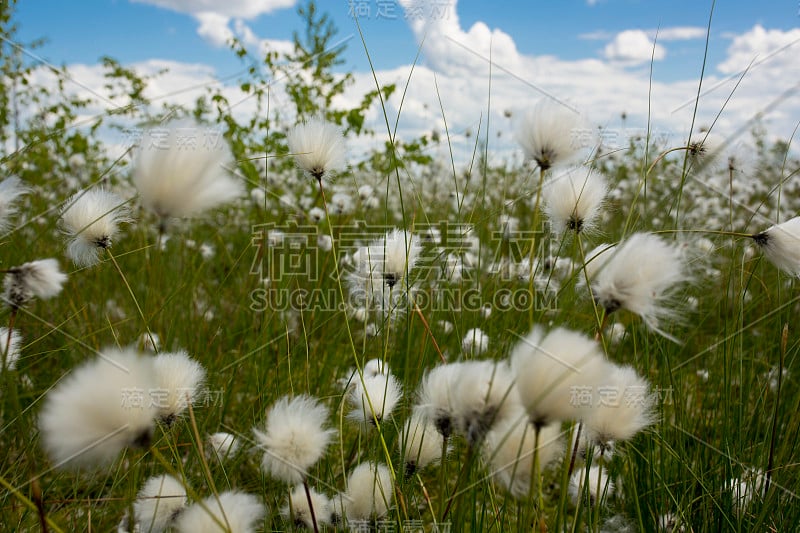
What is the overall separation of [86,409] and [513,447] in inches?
27.2

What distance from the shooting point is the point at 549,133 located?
1.28 metres

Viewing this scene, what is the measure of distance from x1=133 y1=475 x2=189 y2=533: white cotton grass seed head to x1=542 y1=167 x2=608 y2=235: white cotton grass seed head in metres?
1.11

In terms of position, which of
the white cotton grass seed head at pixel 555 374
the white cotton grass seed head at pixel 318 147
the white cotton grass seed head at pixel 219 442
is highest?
the white cotton grass seed head at pixel 318 147

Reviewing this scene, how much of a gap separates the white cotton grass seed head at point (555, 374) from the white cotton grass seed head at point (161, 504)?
84 centimetres

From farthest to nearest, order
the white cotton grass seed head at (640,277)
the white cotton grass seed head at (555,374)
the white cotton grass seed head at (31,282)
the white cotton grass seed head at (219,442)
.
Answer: the white cotton grass seed head at (219,442) < the white cotton grass seed head at (31,282) < the white cotton grass seed head at (640,277) < the white cotton grass seed head at (555,374)

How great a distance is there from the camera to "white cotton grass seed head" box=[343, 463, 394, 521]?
3.81ft

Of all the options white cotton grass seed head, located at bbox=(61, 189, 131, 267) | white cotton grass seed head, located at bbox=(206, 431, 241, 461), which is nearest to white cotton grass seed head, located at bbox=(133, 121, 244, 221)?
white cotton grass seed head, located at bbox=(61, 189, 131, 267)

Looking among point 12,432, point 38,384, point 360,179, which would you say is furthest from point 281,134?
point 12,432

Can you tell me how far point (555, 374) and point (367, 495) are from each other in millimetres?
617

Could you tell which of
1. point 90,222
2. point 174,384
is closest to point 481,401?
point 174,384

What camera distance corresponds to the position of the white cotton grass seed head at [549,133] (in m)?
1.28

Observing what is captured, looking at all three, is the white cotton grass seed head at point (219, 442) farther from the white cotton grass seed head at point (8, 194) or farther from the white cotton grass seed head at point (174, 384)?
the white cotton grass seed head at point (8, 194)

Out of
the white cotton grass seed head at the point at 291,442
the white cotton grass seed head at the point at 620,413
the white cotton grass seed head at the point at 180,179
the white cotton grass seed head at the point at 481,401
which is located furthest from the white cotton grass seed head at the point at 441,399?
the white cotton grass seed head at the point at 180,179

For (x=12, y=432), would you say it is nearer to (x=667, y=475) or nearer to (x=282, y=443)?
(x=282, y=443)
